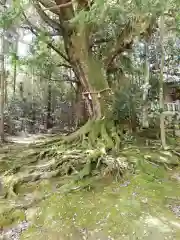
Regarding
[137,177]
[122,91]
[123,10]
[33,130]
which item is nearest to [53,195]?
[137,177]

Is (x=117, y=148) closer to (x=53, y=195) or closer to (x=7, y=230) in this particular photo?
(x=53, y=195)

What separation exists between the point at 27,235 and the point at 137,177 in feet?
7.45

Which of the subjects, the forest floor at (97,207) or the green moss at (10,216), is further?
the green moss at (10,216)

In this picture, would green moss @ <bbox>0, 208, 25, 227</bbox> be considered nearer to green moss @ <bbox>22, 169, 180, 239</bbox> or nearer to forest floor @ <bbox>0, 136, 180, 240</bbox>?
forest floor @ <bbox>0, 136, 180, 240</bbox>

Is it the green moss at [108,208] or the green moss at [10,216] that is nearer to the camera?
the green moss at [108,208]

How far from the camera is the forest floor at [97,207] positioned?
3549 millimetres

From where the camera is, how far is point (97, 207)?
4141 millimetres

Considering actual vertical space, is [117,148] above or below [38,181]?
above

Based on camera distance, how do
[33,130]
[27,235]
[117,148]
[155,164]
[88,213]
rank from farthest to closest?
[33,130]
[117,148]
[155,164]
[88,213]
[27,235]

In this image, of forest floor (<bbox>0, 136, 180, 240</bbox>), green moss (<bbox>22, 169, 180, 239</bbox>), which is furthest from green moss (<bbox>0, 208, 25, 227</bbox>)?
green moss (<bbox>22, 169, 180, 239</bbox>)

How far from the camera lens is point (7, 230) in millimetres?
3768

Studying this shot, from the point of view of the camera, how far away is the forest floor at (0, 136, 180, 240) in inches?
140

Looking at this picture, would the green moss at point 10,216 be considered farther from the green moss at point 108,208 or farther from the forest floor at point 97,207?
the green moss at point 108,208

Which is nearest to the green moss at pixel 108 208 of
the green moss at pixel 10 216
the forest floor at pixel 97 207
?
the forest floor at pixel 97 207
